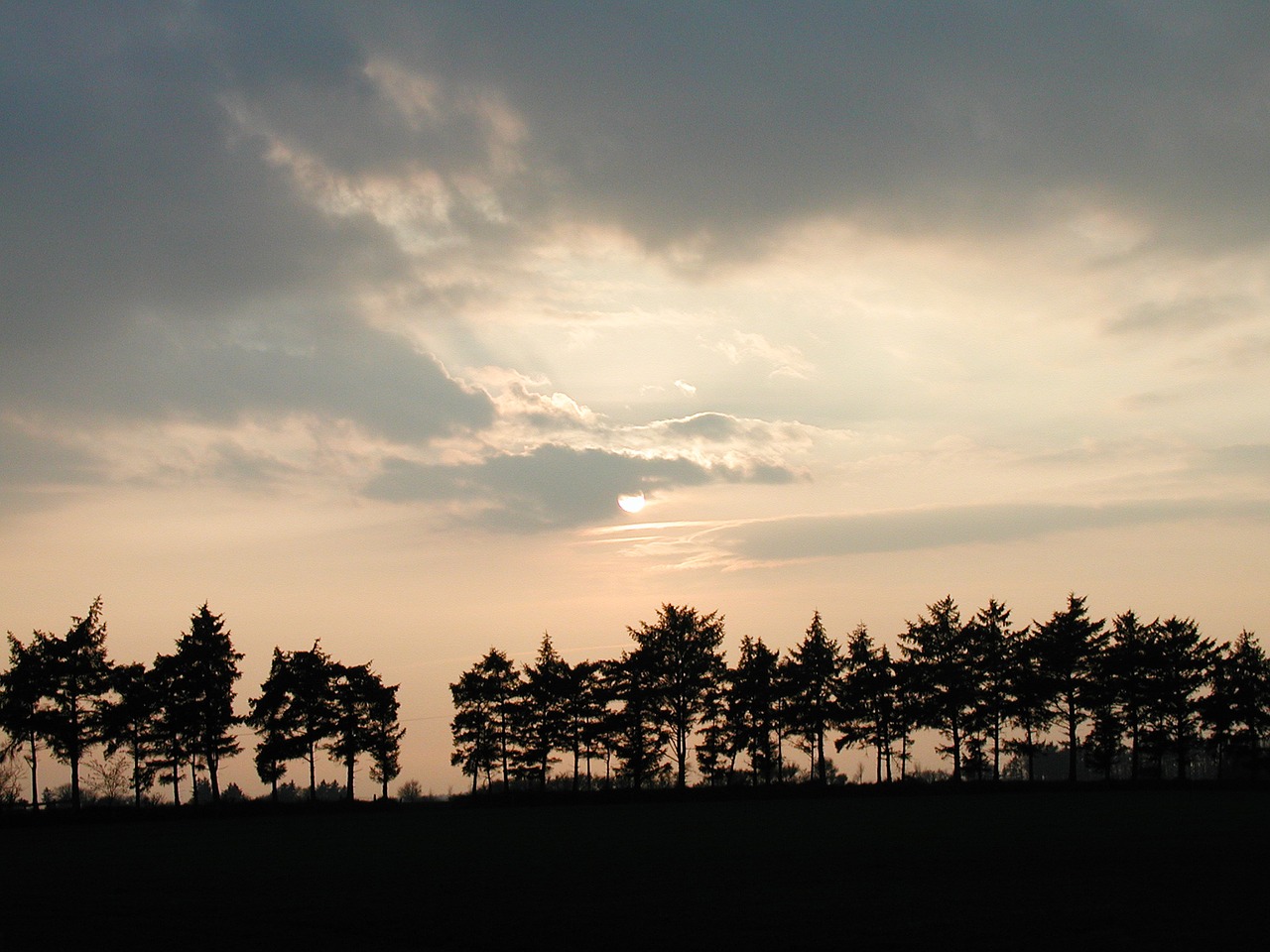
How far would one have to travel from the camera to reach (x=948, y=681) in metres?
93.4

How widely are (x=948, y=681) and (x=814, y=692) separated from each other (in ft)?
40.1

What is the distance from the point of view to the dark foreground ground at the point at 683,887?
18.6 meters

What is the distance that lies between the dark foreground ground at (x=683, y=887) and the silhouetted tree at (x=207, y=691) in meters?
35.9

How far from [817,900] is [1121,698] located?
81.9 m

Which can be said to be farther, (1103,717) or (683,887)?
(1103,717)

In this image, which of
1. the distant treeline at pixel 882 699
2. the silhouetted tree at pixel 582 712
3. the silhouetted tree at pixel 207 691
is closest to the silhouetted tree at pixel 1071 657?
the distant treeline at pixel 882 699

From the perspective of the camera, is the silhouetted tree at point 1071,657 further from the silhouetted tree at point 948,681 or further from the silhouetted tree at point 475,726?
the silhouetted tree at point 475,726

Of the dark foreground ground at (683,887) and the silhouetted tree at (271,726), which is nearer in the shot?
the dark foreground ground at (683,887)

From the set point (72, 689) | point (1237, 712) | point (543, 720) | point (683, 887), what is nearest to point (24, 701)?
point (72, 689)

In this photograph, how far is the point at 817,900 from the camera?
2236 centimetres

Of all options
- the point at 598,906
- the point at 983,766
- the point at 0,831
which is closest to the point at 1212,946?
the point at 598,906

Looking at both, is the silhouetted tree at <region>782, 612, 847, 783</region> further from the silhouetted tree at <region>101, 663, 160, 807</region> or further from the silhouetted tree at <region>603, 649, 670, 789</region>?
the silhouetted tree at <region>101, 663, 160, 807</region>

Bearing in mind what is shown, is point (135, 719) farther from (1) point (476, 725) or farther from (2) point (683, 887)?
(2) point (683, 887)

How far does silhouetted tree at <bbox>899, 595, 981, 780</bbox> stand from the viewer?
305 feet
